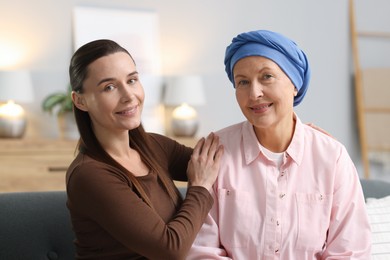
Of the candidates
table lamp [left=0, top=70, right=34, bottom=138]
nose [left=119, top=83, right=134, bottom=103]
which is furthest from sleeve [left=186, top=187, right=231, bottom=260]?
table lamp [left=0, top=70, right=34, bottom=138]

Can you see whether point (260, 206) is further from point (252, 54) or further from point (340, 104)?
point (340, 104)

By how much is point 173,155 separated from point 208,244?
0.38m

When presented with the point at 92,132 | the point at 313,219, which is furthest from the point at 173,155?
the point at 313,219

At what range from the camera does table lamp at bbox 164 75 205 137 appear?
15.9ft

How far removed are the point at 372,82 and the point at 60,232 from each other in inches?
170

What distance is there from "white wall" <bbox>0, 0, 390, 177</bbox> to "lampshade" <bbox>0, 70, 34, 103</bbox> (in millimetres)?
375

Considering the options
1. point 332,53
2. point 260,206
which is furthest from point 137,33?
point 260,206

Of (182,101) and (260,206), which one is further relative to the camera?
(182,101)

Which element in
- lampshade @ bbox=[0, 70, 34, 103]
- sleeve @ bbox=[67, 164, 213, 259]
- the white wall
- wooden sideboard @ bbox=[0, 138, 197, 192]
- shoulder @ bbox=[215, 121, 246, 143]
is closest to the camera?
sleeve @ bbox=[67, 164, 213, 259]

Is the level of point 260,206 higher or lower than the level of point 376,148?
higher

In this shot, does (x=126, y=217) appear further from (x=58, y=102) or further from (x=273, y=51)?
Answer: (x=58, y=102)

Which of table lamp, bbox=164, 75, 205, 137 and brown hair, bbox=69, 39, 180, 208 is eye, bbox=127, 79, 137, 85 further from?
table lamp, bbox=164, 75, 205, 137

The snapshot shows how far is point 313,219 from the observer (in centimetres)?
199

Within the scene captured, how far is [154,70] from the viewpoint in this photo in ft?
16.8
